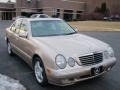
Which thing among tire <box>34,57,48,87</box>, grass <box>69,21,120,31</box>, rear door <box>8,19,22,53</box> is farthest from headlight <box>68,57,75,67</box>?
grass <box>69,21,120,31</box>

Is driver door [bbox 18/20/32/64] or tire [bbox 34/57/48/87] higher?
driver door [bbox 18/20/32/64]

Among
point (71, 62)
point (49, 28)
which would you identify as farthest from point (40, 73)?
point (49, 28)

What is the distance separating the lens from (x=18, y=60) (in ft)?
28.6

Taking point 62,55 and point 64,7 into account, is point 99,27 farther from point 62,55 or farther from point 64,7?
point 64,7

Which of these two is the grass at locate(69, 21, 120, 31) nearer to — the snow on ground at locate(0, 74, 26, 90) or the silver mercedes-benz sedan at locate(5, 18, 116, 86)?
the silver mercedes-benz sedan at locate(5, 18, 116, 86)

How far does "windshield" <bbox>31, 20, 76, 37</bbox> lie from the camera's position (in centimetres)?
702

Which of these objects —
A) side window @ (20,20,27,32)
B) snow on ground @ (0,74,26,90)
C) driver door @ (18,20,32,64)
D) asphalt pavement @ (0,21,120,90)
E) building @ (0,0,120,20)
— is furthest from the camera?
building @ (0,0,120,20)

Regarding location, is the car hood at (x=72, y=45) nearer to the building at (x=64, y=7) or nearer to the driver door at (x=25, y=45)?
the driver door at (x=25, y=45)

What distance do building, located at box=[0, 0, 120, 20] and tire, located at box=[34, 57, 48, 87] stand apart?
1971 inches

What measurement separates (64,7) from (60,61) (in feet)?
179

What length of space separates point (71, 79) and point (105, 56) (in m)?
1.05

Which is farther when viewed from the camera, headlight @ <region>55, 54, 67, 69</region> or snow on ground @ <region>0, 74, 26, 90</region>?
snow on ground @ <region>0, 74, 26, 90</region>

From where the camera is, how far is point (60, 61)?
17.7 feet

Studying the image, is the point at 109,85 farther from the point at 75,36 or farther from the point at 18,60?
the point at 18,60
